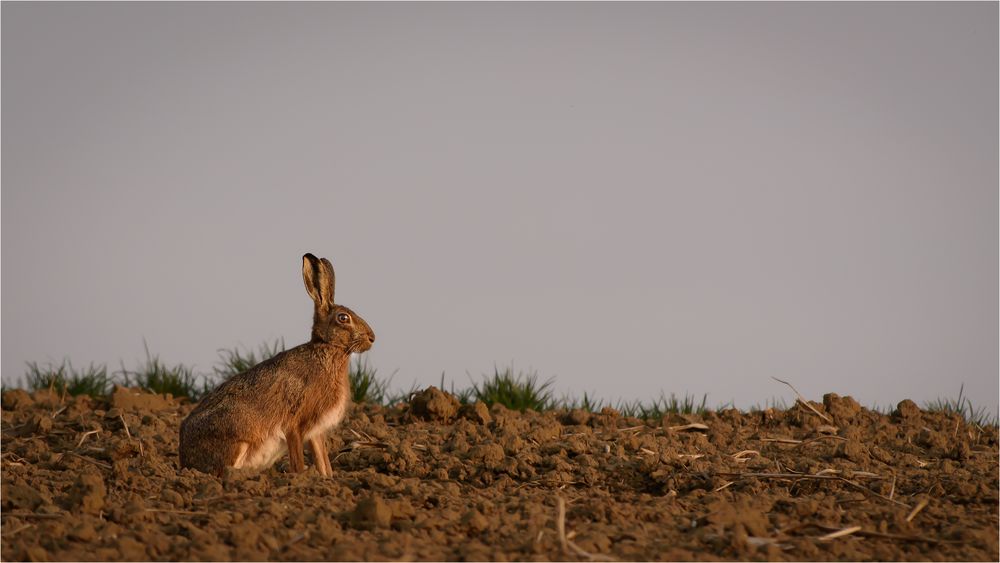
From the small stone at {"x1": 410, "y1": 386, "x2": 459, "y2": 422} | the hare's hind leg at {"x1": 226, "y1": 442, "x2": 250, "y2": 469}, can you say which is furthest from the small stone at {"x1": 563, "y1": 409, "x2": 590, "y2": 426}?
the hare's hind leg at {"x1": 226, "y1": 442, "x2": 250, "y2": 469}

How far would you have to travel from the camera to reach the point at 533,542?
18.7 ft

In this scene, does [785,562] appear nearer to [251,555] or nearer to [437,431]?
[251,555]

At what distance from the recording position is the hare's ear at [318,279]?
8820mm

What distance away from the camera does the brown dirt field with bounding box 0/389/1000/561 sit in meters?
5.82

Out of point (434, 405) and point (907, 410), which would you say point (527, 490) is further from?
point (907, 410)

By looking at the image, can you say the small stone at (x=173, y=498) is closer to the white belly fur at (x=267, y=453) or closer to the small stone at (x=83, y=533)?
the small stone at (x=83, y=533)

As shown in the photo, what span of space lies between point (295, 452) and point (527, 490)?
1.85 metres

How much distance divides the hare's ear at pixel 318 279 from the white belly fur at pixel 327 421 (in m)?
0.82

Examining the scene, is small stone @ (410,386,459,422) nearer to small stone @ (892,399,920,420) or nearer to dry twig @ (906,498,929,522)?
small stone @ (892,399,920,420)

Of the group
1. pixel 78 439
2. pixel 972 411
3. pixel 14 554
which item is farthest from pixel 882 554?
pixel 78 439

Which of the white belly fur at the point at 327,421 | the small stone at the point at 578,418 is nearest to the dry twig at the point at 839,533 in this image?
the white belly fur at the point at 327,421

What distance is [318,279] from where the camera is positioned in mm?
8859

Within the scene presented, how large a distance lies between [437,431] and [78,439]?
3.17 m

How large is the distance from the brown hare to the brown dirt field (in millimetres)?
297
